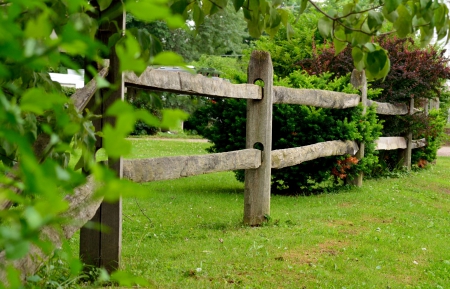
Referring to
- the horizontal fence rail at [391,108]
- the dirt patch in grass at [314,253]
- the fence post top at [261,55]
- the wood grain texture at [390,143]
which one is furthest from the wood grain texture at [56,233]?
Answer: the wood grain texture at [390,143]

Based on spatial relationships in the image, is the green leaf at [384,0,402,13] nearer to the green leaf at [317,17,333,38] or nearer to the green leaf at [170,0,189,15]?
the green leaf at [317,17,333,38]

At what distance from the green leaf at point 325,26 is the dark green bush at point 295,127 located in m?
6.67

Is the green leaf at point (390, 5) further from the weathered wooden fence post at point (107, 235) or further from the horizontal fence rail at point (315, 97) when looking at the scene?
the horizontal fence rail at point (315, 97)

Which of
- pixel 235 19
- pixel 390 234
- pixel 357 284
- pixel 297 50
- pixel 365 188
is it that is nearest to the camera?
pixel 357 284

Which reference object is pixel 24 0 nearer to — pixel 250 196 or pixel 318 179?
pixel 250 196

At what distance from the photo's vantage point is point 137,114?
0.57m

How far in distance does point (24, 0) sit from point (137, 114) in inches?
5.3

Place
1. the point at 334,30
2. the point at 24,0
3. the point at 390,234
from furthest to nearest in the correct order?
the point at 390,234 → the point at 334,30 → the point at 24,0

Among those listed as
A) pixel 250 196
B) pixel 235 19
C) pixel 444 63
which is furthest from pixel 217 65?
pixel 250 196

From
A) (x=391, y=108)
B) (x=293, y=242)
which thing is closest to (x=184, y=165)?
(x=293, y=242)

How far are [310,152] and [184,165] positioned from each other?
10.4 ft

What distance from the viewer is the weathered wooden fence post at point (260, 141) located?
6.43 m

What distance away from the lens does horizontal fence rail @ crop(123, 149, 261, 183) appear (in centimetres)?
442

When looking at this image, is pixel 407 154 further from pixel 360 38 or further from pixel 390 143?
pixel 360 38
